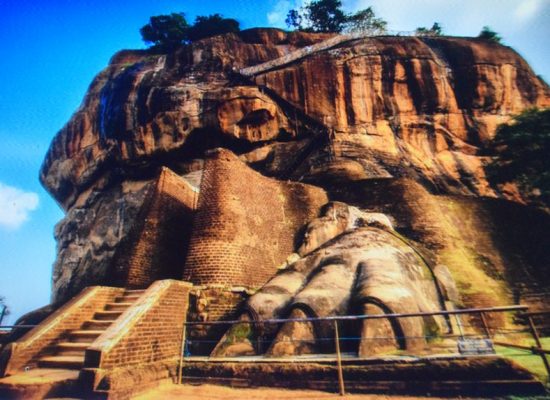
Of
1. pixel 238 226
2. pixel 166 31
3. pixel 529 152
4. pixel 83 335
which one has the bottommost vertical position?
pixel 83 335

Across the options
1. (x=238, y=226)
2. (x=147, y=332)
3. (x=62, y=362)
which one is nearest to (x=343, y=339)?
(x=147, y=332)

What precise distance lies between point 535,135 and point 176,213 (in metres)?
14.1

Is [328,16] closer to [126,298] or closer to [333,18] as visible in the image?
[333,18]

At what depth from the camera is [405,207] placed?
12.3 metres

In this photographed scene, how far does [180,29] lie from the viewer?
27.0 meters

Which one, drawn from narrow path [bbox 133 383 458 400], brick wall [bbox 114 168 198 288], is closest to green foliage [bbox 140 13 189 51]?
brick wall [bbox 114 168 198 288]

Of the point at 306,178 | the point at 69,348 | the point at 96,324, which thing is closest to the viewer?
the point at 69,348

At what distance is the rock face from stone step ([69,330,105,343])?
207cm

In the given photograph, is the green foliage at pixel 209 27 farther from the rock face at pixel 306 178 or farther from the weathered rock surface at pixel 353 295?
the weathered rock surface at pixel 353 295

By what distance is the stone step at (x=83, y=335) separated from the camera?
6.07m

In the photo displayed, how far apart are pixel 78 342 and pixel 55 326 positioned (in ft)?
1.79

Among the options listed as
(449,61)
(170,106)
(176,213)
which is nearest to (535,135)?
(449,61)

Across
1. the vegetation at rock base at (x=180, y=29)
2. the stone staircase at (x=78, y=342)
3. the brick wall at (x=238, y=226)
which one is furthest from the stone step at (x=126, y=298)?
the vegetation at rock base at (x=180, y=29)

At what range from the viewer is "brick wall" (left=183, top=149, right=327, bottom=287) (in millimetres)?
8172
